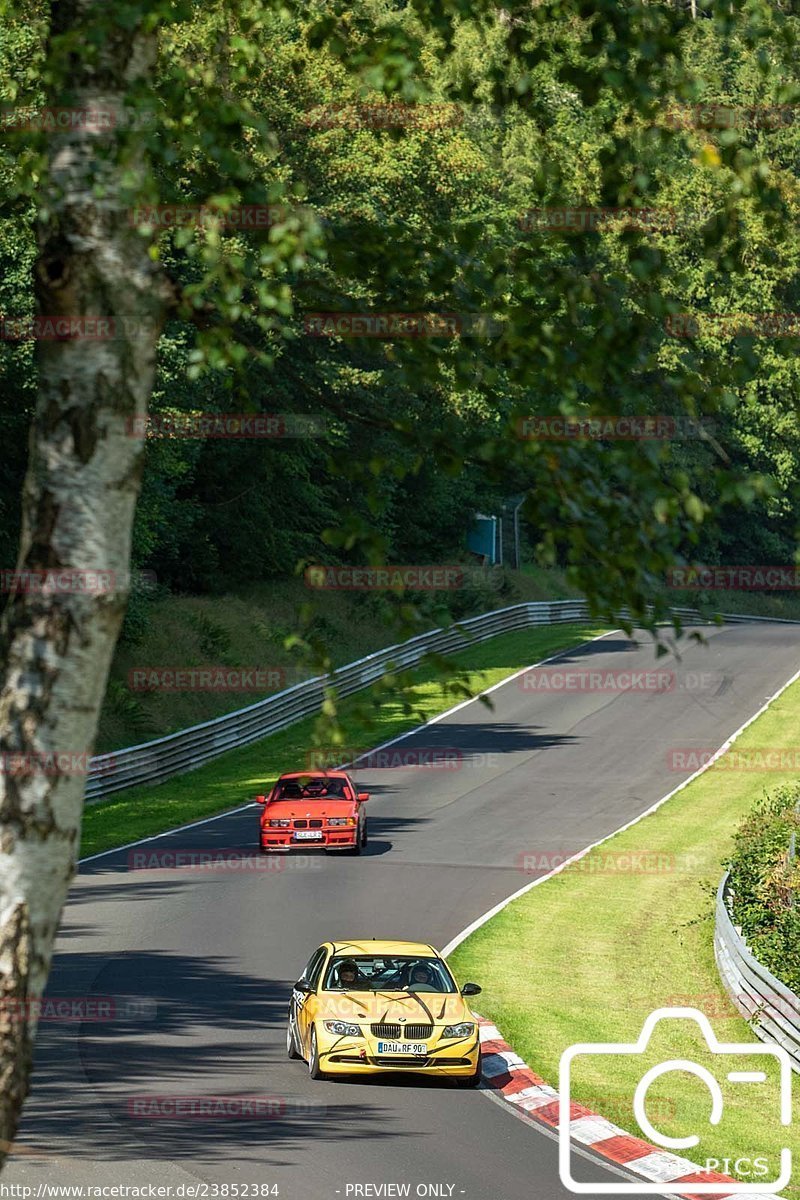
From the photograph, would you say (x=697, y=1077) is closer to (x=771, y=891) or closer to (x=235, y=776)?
(x=771, y=891)

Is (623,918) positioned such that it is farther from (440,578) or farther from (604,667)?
(440,578)

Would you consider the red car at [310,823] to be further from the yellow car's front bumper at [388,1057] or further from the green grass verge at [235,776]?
the yellow car's front bumper at [388,1057]

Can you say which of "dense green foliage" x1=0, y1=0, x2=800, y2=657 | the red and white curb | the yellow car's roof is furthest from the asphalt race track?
"dense green foliage" x1=0, y1=0, x2=800, y2=657

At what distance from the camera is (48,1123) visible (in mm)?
14242

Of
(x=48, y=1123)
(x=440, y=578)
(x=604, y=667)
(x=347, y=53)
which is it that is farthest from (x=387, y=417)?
(x=440, y=578)

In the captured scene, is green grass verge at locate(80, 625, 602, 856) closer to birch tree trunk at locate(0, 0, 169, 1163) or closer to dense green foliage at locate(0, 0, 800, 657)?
dense green foliage at locate(0, 0, 800, 657)

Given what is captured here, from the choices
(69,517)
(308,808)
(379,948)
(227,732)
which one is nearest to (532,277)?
(69,517)

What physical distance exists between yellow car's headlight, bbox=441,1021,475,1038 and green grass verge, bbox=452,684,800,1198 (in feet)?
4.33

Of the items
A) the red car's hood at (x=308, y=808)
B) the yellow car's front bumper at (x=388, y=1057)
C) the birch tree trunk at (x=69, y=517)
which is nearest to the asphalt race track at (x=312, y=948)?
the yellow car's front bumper at (x=388, y=1057)

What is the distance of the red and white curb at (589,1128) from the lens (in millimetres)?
13711

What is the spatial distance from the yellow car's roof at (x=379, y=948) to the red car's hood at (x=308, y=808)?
13.6 m

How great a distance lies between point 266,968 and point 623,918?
8.53 meters

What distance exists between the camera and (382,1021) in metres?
16.7

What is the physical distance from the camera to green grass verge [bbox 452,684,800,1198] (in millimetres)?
17125
